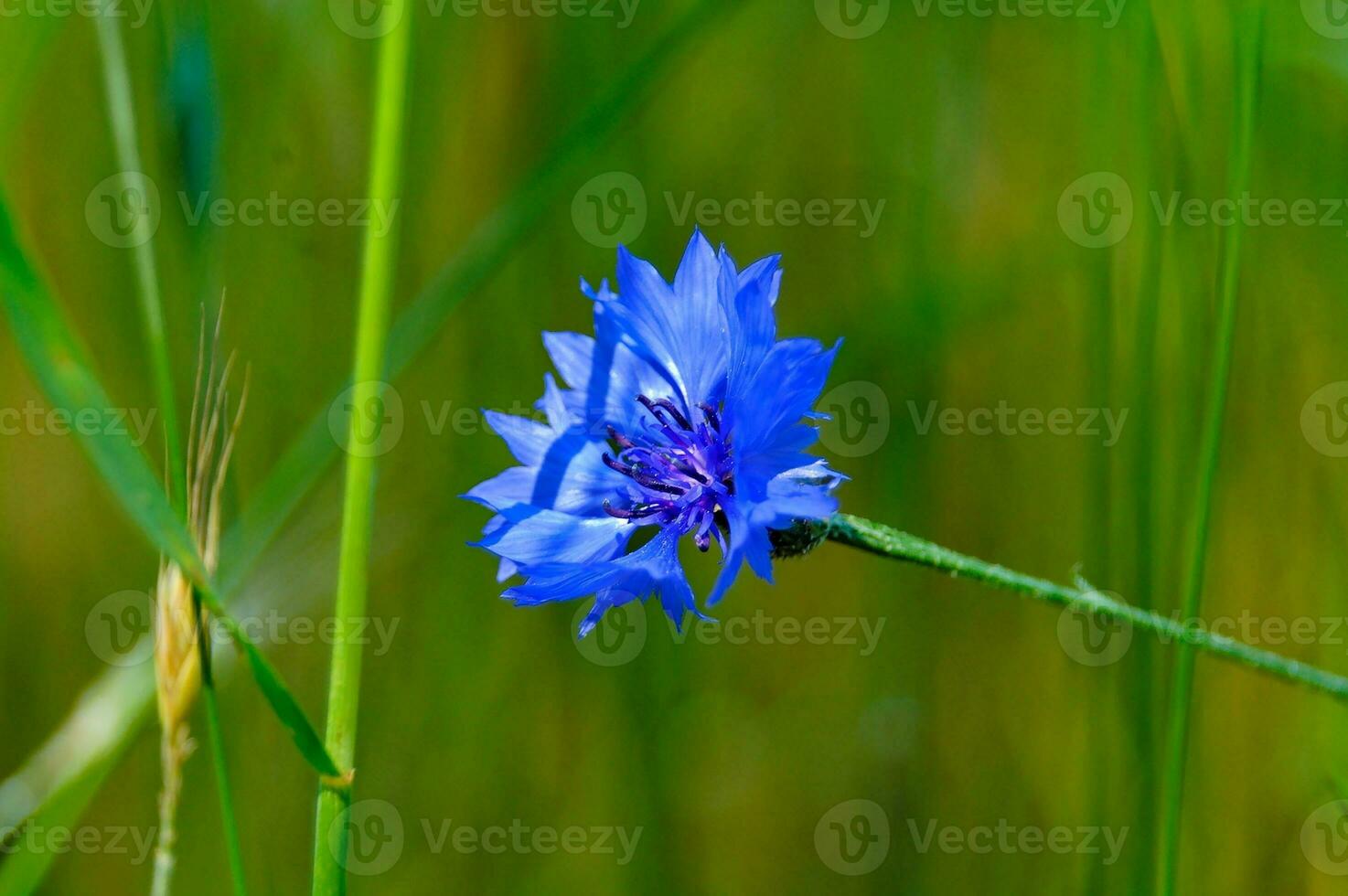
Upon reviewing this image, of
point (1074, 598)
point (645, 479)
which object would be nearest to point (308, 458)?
point (645, 479)

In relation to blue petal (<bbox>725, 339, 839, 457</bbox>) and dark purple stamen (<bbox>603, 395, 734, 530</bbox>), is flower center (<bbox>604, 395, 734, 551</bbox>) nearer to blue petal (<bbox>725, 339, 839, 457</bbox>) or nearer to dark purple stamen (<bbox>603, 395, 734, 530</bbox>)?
dark purple stamen (<bbox>603, 395, 734, 530</bbox>)

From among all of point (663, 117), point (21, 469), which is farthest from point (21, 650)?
point (663, 117)

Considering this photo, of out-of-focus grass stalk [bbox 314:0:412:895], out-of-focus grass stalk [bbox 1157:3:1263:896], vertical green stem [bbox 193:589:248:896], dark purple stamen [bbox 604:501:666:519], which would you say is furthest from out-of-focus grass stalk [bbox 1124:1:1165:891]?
vertical green stem [bbox 193:589:248:896]

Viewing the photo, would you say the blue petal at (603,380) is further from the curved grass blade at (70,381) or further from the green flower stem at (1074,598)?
the curved grass blade at (70,381)

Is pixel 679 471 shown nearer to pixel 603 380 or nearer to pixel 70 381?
pixel 603 380

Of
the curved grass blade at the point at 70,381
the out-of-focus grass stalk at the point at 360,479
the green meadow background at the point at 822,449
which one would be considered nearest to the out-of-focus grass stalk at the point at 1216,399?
the green meadow background at the point at 822,449
